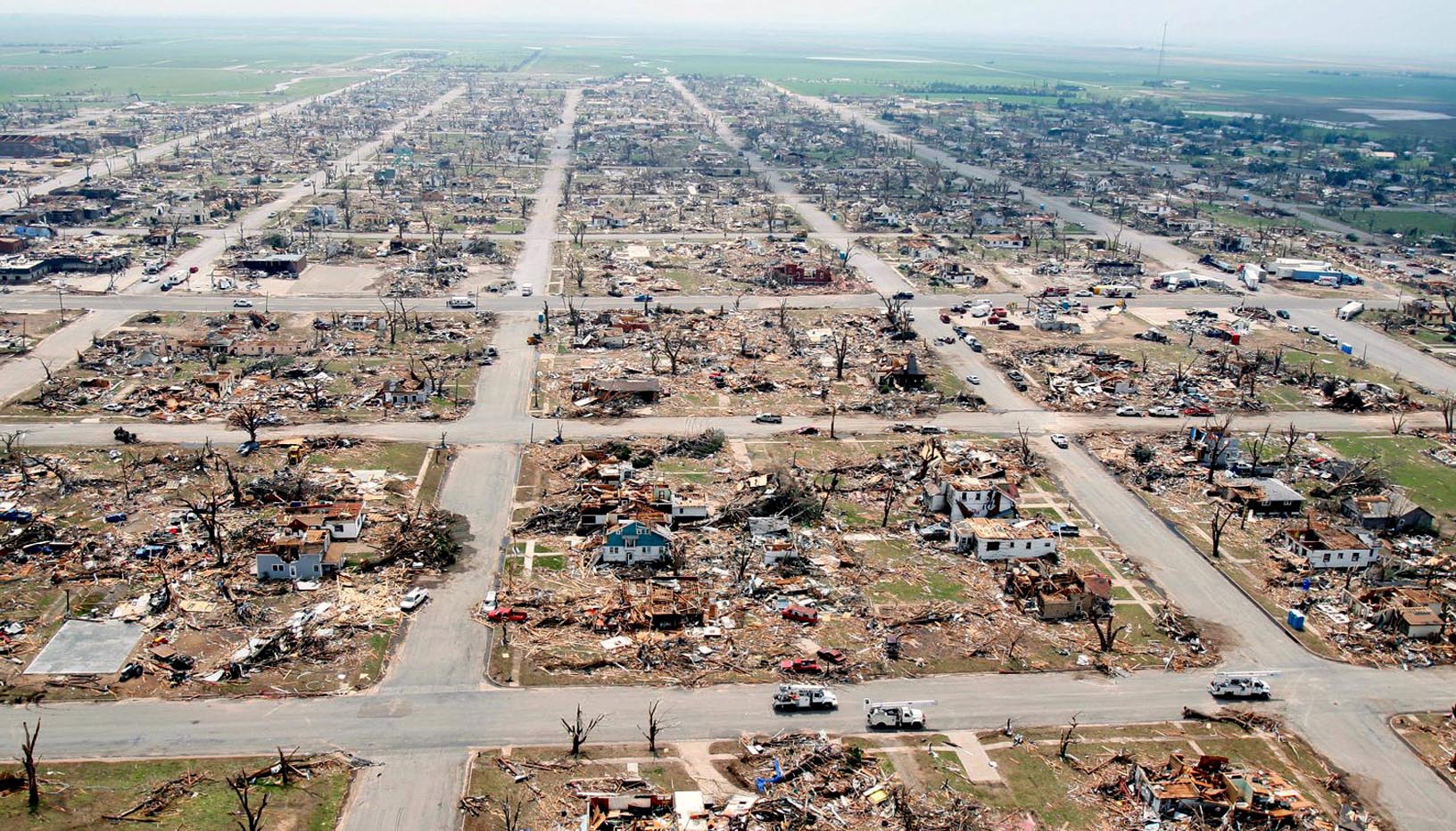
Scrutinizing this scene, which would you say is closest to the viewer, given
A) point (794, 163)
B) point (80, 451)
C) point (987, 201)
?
point (80, 451)

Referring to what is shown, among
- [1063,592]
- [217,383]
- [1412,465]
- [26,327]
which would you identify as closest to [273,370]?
[217,383]

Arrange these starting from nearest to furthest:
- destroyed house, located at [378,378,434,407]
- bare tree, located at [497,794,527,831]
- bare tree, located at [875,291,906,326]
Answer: bare tree, located at [497,794,527,831], destroyed house, located at [378,378,434,407], bare tree, located at [875,291,906,326]

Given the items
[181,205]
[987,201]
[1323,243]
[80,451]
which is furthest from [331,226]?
[1323,243]

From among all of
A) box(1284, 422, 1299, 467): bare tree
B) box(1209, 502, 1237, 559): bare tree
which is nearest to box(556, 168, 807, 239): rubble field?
box(1284, 422, 1299, 467): bare tree

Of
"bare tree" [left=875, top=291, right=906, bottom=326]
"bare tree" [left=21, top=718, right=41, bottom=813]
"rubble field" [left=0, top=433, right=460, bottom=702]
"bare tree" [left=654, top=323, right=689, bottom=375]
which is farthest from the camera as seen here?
"bare tree" [left=875, top=291, right=906, bottom=326]

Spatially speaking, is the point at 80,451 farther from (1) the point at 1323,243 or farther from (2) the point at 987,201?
(1) the point at 1323,243

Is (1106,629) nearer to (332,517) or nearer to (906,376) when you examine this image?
(906,376)

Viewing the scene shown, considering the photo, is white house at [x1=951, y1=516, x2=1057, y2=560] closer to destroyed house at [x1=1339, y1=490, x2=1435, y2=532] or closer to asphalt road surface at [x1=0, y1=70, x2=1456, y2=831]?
asphalt road surface at [x1=0, y1=70, x2=1456, y2=831]

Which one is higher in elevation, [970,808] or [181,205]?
[181,205]
